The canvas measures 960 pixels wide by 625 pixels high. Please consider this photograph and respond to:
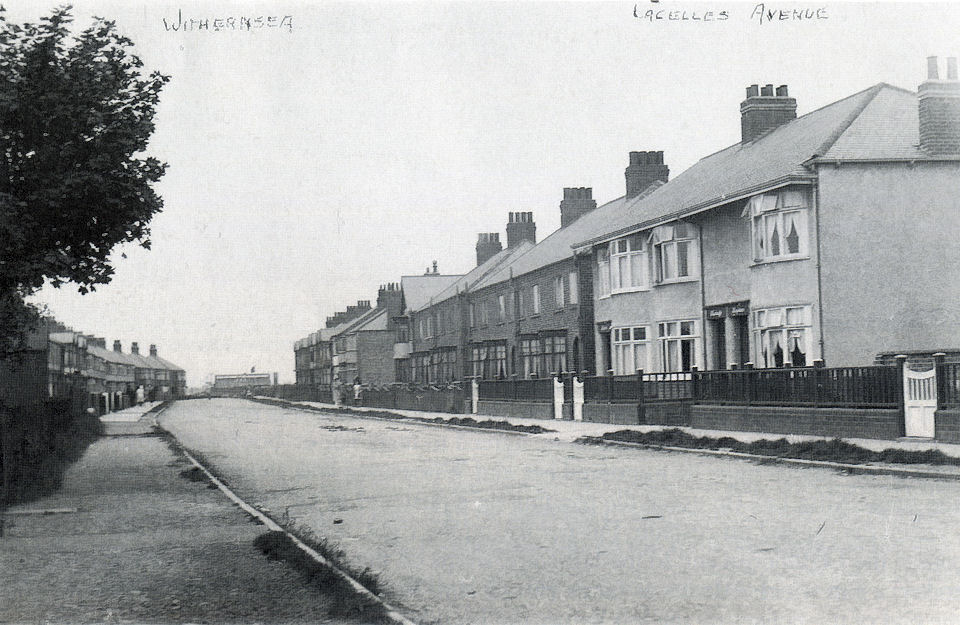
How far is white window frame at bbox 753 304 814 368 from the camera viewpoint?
24078 millimetres

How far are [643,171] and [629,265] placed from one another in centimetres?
897

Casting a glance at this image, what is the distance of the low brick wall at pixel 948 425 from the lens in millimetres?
15953

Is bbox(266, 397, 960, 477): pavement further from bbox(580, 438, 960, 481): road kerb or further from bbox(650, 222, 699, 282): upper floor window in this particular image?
bbox(650, 222, 699, 282): upper floor window

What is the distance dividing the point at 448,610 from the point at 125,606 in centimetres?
217

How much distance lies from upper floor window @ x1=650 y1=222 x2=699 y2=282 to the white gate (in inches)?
478

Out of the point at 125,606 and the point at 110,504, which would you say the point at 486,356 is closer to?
the point at 110,504

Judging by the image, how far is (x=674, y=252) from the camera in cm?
2945

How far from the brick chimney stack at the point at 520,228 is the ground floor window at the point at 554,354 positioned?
808 inches

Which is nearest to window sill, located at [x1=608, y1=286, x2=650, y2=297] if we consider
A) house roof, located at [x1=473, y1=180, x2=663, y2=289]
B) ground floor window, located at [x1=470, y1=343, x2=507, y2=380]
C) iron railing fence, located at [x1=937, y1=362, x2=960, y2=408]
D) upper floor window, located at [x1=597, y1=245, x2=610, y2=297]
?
upper floor window, located at [x1=597, y1=245, x2=610, y2=297]

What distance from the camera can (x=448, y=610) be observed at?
247 inches

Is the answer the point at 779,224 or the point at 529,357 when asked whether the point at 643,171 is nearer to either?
the point at 529,357

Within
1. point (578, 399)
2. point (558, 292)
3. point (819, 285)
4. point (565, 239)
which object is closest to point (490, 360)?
point (565, 239)

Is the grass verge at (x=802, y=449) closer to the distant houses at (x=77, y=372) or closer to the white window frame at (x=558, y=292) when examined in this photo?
the distant houses at (x=77, y=372)

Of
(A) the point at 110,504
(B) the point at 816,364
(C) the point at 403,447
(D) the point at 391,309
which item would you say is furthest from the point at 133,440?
(D) the point at 391,309
